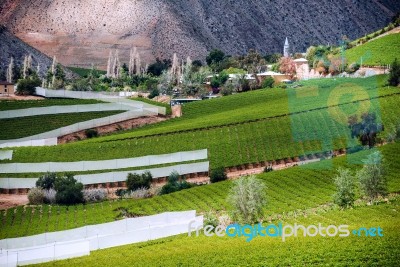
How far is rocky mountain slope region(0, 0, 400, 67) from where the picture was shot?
146875 mm

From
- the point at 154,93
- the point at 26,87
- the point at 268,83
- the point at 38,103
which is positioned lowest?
the point at 38,103

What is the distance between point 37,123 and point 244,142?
1826cm

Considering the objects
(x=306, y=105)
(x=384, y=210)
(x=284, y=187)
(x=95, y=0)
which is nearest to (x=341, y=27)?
(x=95, y=0)

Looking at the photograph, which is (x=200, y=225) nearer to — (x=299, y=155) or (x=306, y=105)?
(x=299, y=155)

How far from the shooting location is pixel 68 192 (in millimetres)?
57406

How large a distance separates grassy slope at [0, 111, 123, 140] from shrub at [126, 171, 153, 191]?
17.5 metres

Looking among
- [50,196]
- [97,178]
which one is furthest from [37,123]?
[50,196]

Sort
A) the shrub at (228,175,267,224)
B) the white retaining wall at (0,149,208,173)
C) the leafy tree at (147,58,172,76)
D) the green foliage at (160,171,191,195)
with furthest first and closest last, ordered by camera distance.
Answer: the leafy tree at (147,58,172,76) → the white retaining wall at (0,149,208,173) → the green foliage at (160,171,191,195) → the shrub at (228,175,267,224)

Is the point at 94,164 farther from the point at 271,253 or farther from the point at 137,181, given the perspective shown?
the point at 271,253

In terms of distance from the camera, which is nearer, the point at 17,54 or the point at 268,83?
the point at 268,83

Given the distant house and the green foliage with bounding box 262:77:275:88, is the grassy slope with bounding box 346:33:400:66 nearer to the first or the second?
the green foliage with bounding box 262:77:275:88

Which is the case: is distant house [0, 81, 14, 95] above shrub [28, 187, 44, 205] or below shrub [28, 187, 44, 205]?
above

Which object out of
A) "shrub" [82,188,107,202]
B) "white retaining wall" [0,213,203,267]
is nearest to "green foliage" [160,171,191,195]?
"shrub" [82,188,107,202]

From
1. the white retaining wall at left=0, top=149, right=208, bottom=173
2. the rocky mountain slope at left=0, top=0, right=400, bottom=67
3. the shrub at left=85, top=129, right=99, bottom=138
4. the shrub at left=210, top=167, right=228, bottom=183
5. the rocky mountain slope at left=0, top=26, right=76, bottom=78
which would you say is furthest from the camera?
the rocky mountain slope at left=0, top=0, right=400, bottom=67
